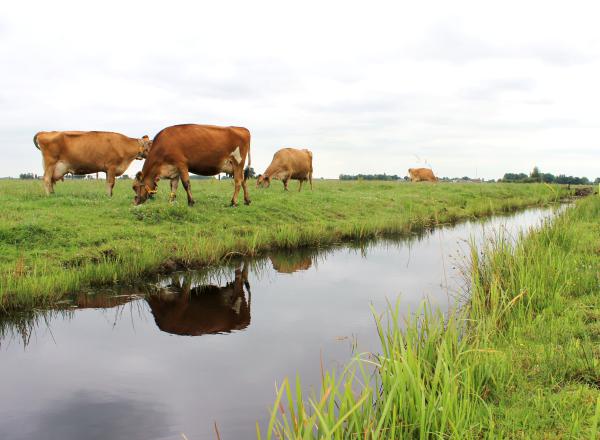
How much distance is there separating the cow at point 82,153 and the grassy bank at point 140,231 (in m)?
0.78

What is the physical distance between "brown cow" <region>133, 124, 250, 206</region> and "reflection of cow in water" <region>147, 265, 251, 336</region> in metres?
5.34

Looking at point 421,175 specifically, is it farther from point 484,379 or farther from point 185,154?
point 484,379

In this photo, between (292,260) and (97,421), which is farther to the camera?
(292,260)

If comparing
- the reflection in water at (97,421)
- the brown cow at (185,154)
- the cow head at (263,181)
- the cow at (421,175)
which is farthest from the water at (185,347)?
the cow at (421,175)

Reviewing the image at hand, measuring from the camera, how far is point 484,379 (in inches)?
150

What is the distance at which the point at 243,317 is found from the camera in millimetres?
6629

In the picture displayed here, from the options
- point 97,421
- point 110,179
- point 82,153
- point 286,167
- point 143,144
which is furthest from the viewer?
point 286,167

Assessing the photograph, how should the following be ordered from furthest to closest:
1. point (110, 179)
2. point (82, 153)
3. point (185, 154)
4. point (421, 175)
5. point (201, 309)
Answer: point (421, 175)
point (110, 179)
point (82, 153)
point (185, 154)
point (201, 309)

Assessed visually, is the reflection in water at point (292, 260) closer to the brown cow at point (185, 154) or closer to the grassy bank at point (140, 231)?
the grassy bank at point (140, 231)

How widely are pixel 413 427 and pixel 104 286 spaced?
19.5 ft

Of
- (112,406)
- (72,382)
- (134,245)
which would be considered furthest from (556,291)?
(134,245)

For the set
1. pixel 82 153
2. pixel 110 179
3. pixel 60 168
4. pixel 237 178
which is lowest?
pixel 237 178

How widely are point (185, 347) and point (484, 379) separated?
3212mm

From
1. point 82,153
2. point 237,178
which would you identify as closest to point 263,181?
point 237,178
